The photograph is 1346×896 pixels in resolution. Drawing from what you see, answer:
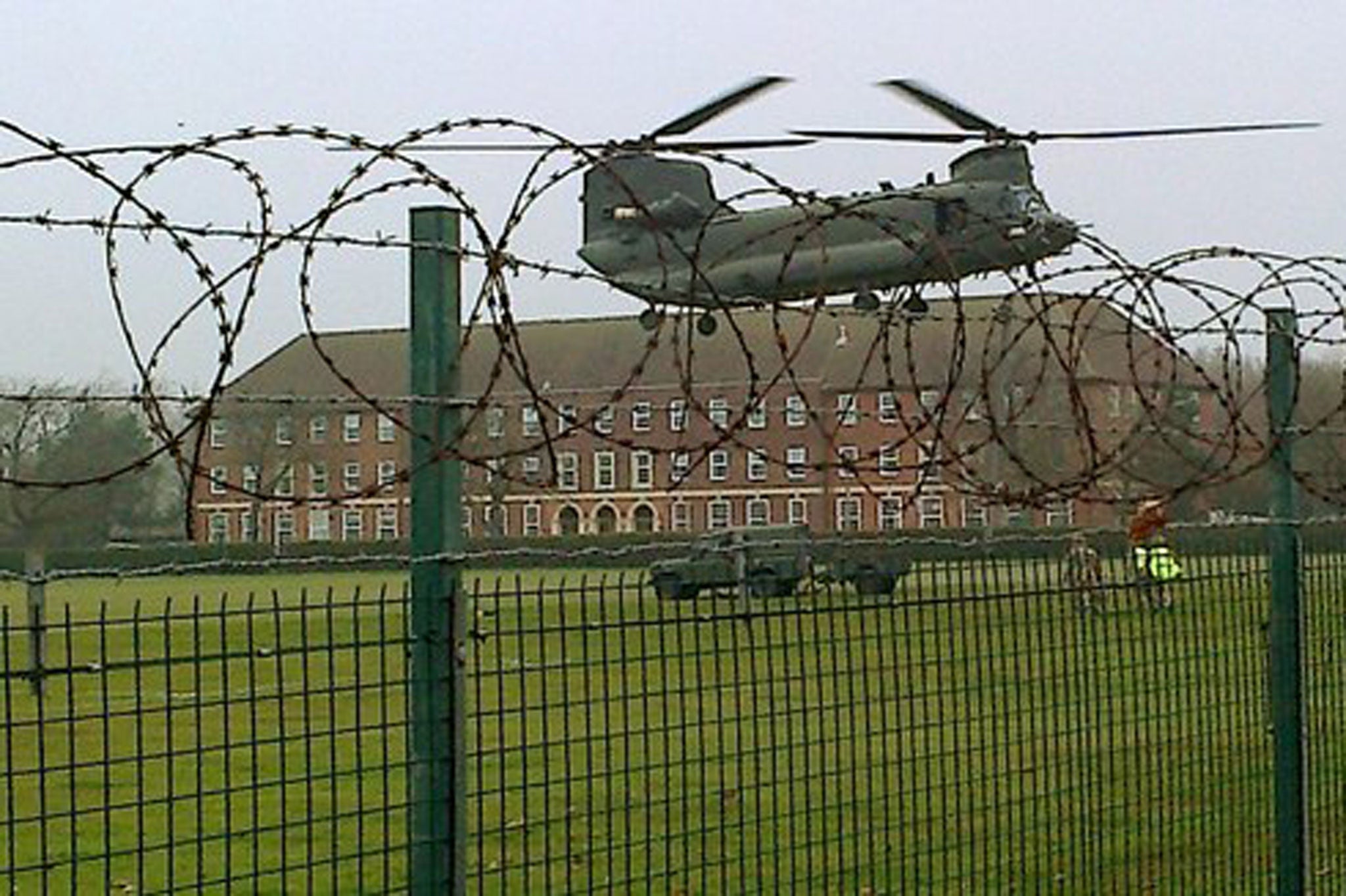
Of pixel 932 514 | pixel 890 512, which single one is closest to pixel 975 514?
pixel 932 514

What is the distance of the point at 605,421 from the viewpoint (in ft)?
18.2

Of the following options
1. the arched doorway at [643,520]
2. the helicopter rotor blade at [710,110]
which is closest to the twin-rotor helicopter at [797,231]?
the helicopter rotor blade at [710,110]

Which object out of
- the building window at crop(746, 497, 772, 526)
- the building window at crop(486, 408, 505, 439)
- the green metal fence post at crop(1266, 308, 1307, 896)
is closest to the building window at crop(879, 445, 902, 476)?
the building window at crop(486, 408, 505, 439)

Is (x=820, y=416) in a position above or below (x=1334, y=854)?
above

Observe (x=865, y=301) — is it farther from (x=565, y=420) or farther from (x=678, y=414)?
(x=565, y=420)

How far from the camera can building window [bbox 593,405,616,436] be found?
4.82 meters

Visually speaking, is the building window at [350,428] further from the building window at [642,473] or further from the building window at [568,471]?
the building window at [642,473]

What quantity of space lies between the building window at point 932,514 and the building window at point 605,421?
4.60 meters

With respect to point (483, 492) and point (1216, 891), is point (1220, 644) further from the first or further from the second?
point (483, 492)

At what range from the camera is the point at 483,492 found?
6324 mm

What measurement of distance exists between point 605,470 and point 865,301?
1690 millimetres

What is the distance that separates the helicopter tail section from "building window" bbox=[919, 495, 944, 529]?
4.71 meters

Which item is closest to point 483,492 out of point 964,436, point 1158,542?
point 964,436

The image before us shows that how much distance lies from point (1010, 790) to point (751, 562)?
191cm
